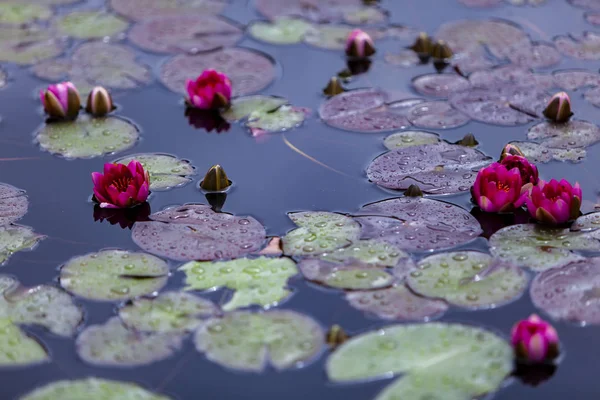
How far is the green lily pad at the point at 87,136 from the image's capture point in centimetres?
385

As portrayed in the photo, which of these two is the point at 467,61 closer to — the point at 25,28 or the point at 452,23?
the point at 452,23

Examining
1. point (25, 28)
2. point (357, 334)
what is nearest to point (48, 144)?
point (25, 28)

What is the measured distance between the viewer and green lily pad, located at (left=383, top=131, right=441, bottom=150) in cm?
381

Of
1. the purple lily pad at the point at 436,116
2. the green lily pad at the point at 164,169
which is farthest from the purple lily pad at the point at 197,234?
the purple lily pad at the point at 436,116

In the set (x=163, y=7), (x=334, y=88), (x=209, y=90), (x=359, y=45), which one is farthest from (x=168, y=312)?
(x=163, y=7)

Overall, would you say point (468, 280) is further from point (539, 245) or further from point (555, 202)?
point (555, 202)

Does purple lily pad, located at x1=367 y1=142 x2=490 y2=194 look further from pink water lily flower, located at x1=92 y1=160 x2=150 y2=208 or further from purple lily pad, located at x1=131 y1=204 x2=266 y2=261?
pink water lily flower, located at x1=92 y1=160 x2=150 y2=208

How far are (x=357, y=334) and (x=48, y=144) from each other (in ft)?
6.71

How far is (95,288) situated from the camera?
2.88m

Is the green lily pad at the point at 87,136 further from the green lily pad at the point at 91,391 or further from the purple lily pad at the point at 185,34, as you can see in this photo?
the green lily pad at the point at 91,391

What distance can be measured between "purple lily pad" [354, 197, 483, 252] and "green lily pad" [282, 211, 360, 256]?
7 centimetres

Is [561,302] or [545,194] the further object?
[545,194]

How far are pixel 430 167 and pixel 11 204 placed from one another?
189cm

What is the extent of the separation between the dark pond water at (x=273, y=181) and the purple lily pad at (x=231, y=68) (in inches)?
3.3
